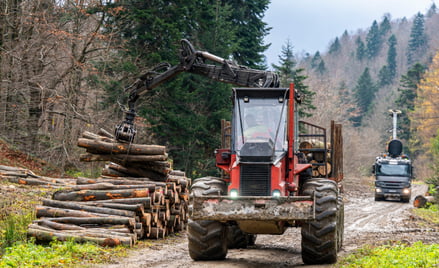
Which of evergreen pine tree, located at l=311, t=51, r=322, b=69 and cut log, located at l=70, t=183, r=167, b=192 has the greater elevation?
evergreen pine tree, located at l=311, t=51, r=322, b=69

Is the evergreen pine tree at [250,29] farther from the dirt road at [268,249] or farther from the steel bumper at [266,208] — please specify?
the steel bumper at [266,208]

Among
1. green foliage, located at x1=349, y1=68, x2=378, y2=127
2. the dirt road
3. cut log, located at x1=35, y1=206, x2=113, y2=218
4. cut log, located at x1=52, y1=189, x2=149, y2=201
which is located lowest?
the dirt road

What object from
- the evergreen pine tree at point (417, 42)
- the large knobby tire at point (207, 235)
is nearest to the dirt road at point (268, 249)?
the large knobby tire at point (207, 235)

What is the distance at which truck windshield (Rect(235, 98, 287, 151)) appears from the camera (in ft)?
34.9

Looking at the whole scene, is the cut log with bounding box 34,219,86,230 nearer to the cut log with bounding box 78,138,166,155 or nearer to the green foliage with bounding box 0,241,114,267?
the green foliage with bounding box 0,241,114,267

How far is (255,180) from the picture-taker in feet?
32.6

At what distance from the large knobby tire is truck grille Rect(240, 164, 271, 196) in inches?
23.0

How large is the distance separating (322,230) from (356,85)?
97701mm

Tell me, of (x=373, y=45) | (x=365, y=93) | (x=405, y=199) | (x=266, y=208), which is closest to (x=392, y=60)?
(x=373, y=45)

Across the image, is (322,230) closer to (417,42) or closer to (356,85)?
(356,85)

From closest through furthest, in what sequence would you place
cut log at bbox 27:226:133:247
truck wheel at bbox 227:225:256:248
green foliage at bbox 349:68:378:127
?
1. cut log at bbox 27:226:133:247
2. truck wheel at bbox 227:225:256:248
3. green foliage at bbox 349:68:378:127

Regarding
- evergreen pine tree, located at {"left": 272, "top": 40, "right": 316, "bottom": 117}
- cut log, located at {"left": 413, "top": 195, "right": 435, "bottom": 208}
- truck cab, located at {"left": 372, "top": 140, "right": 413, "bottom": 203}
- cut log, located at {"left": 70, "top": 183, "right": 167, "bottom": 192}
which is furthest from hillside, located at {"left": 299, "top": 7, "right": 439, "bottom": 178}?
cut log, located at {"left": 70, "top": 183, "right": 167, "bottom": 192}

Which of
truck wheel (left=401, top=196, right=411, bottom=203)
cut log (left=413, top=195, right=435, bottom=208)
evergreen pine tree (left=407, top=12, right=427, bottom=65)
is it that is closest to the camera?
cut log (left=413, top=195, right=435, bottom=208)

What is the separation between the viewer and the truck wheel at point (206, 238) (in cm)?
1033
